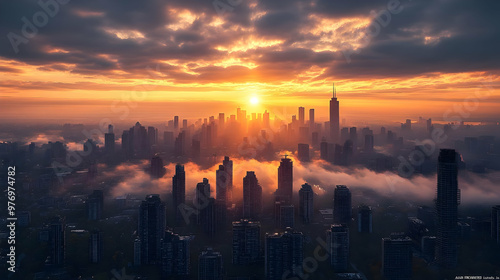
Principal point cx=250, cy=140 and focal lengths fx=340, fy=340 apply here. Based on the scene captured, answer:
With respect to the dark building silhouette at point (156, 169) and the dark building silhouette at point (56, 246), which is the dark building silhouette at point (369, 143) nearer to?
the dark building silhouette at point (156, 169)

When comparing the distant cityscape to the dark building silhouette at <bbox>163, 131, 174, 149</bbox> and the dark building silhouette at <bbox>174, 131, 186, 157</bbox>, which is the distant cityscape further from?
the dark building silhouette at <bbox>163, 131, 174, 149</bbox>

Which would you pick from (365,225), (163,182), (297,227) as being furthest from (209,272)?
(163,182)

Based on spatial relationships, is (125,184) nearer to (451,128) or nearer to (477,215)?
(477,215)

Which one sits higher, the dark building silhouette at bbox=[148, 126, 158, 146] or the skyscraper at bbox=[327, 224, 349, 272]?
the dark building silhouette at bbox=[148, 126, 158, 146]

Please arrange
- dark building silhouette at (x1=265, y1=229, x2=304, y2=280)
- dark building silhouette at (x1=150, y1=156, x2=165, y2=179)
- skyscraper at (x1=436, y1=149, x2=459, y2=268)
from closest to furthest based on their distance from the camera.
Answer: dark building silhouette at (x1=265, y1=229, x2=304, y2=280)
skyscraper at (x1=436, y1=149, x2=459, y2=268)
dark building silhouette at (x1=150, y1=156, x2=165, y2=179)

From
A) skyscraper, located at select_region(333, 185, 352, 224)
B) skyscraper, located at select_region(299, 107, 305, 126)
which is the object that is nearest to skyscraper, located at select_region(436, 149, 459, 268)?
skyscraper, located at select_region(333, 185, 352, 224)

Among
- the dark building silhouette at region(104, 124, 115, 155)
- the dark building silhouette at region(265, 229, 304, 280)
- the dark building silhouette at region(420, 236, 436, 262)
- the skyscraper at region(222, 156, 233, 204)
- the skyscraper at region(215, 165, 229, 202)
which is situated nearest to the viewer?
the dark building silhouette at region(265, 229, 304, 280)
